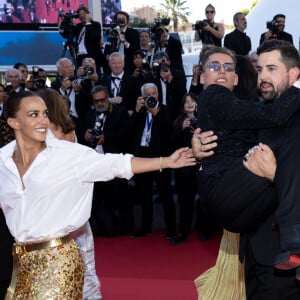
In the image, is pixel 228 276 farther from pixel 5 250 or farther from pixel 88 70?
pixel 88 70

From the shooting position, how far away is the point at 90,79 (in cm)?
840

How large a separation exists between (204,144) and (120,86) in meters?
5.43

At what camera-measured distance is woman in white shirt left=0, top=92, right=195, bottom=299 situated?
338 centimetres

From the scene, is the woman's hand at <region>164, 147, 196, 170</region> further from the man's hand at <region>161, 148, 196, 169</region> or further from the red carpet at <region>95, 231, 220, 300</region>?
the red carpet at <region>95, 231, 220, 300</region>

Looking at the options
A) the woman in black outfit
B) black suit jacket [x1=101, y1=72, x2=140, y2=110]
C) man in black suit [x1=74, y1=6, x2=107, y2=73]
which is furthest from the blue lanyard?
man in black suit [x1=74, y1=6, x2=107, y2=73]

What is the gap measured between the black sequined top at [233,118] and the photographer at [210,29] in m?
6.33

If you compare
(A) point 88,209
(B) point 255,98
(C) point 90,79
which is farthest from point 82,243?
(C) point 90,79

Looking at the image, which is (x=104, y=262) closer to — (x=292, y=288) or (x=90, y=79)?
(x=90, y=79)

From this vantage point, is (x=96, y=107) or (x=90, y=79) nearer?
(x=96, y=107)

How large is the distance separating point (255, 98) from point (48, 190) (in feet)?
4.18

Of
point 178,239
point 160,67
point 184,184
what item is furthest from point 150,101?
point 178,239

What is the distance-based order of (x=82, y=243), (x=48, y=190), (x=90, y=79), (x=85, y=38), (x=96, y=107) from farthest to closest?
(x=85, y=38)
(x=90, y=79)
(x=96, y=107)
(x=82, y=243)
(x=48, y=190)

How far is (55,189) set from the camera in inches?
134

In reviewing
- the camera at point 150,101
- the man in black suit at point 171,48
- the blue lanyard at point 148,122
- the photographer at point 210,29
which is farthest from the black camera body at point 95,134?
the photographer at point 210,29
